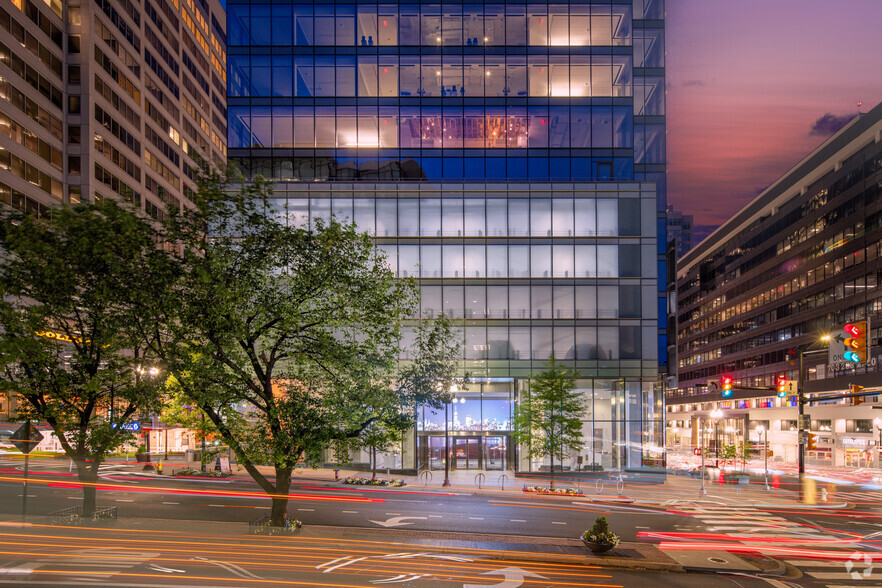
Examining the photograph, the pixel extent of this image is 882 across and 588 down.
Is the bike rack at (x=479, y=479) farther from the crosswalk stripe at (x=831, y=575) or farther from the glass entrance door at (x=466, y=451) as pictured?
the crosswalk stripe at (x=831, y=575)

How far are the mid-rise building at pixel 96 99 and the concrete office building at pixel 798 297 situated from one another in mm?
73036

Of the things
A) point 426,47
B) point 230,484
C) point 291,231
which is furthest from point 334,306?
point 426,47

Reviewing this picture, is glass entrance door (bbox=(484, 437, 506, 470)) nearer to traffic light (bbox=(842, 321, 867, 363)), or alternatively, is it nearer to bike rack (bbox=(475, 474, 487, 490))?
bike rack (bbox=(475, 474, 487, 490))

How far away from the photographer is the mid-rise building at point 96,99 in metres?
61.8

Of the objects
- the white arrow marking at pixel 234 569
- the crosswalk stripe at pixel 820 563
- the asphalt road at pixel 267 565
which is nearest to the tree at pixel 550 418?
the crosswalk stripe at pixel 820 563

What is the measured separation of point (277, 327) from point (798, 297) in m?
96.2

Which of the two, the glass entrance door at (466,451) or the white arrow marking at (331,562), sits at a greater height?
the white arrow marking at (331,562)

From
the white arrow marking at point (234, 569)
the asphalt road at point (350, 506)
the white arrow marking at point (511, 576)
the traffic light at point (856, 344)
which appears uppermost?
the traffic light at point (856, 344)

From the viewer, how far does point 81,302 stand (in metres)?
21.1

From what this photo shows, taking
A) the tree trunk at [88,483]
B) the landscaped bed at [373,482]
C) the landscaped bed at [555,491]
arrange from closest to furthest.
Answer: the tree trunk at [88,483], the landscaped bed at [555,491], the landscaped bed at [373,482]

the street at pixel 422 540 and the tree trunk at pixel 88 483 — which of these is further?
the tree trunk at pixel 88 483

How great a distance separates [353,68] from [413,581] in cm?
4689

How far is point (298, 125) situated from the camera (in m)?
53.3

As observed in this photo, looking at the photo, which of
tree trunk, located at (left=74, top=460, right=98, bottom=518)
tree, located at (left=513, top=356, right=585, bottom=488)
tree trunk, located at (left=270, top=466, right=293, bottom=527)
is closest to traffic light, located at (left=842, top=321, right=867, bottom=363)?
tree trunk, located at (left=270, top=466, right=293, bottom=527)
